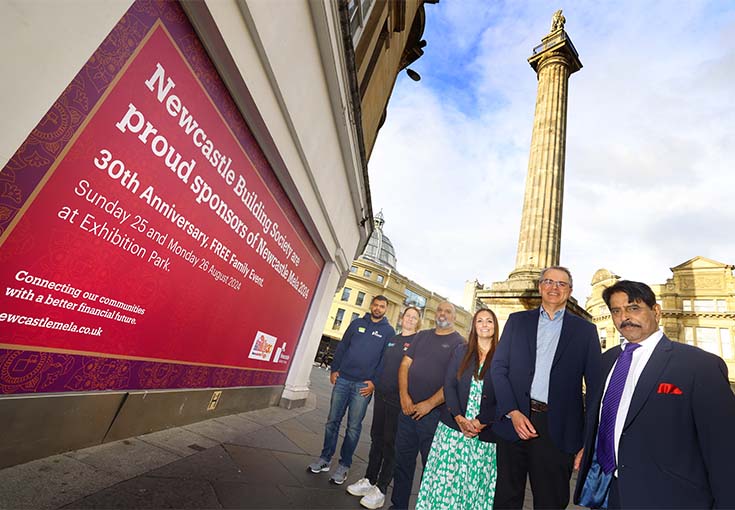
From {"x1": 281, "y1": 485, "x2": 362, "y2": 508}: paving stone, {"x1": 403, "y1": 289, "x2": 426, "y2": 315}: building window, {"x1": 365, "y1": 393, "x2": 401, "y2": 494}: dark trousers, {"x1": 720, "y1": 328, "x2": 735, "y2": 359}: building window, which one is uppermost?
{"x1": 403, "y1": 289, "x2": 426, "y2": 315}: building window

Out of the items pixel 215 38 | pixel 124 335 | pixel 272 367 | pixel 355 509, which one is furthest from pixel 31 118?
pixel 272 367

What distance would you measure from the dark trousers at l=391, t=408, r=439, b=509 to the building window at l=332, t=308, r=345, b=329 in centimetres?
3824

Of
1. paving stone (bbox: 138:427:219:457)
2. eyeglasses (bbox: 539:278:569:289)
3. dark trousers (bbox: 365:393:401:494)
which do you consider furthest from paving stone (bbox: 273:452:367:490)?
eyeglasses (bbox: 539:278:569:289)

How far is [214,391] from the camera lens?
13.3 ft

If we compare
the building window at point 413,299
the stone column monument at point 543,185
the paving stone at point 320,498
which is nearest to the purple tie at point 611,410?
the paving stone at point 320,498

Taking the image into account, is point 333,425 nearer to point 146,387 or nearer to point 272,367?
point 146,387

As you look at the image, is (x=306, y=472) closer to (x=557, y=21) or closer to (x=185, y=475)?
(x=185, y=475)

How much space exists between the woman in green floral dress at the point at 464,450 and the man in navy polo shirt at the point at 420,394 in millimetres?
243

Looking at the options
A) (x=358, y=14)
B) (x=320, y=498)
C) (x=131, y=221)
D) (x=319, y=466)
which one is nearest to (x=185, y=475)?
(x=320, y=498)

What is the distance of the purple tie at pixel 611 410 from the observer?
1.80 m

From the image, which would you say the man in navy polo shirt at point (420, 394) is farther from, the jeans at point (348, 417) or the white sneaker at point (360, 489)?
the jeans at point (348, 417)

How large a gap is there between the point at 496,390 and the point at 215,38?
3256 mm

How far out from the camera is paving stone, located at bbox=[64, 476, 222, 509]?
186 cm

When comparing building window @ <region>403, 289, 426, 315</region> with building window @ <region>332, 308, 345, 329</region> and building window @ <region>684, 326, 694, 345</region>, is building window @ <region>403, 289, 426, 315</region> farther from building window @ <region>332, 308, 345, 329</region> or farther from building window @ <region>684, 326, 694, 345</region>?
building window @ <region>684, 326, 694, 345</region>
